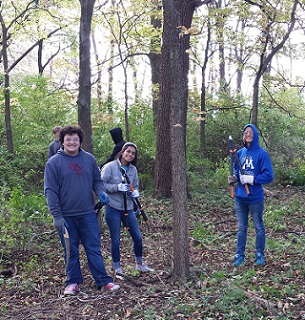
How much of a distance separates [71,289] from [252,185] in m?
2.75

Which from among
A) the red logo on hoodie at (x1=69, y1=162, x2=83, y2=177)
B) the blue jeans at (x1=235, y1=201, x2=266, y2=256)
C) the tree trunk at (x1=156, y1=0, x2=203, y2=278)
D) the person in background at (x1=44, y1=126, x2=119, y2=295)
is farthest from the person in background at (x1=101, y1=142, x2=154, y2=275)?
the blue jeans at (x1=235, y1=201, x2=266, y2=256)

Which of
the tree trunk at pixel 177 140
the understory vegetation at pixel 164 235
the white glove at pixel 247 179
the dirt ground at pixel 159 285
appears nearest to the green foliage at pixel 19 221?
the understory vegetation at pixel 164 235

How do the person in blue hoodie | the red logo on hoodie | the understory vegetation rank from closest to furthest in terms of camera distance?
the understory vegetation → the red logo on hoodie → the person in blue hoodie

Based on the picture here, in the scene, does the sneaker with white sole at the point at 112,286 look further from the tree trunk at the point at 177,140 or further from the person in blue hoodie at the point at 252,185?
the person in blue hoodie at the point at 252,185

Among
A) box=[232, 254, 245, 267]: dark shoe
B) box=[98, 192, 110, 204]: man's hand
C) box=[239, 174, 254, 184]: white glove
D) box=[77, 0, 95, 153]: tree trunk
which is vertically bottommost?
box=[232, 254, 245, 267]: dark shoe

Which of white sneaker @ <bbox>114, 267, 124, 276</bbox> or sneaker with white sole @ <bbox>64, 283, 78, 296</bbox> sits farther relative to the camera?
white sneaker @ <bbox>114, 267, 124, 276</bbox>

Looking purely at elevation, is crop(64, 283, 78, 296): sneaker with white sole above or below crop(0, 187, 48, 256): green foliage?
below

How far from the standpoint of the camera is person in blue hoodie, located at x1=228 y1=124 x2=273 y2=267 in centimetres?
573

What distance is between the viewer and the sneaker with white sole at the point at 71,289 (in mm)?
5129

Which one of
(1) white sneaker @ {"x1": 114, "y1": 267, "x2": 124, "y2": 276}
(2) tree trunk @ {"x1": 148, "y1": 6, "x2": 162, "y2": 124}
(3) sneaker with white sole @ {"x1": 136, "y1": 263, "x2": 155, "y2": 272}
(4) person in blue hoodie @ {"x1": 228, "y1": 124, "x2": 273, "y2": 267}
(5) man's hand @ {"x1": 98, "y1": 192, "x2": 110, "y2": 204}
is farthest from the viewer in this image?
(2) tree trunk @ {"x1": 148, "y1": 6, "x2": 162, "y2": 124}

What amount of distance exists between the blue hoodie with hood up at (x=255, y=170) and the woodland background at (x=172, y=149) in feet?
2.78

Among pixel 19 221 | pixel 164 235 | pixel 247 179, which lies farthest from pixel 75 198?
pixel 164 235

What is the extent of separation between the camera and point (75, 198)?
16.6 ft

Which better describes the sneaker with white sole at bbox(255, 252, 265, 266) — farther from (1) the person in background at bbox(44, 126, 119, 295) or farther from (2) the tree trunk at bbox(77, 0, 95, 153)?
(2) the tree trunk at bbox(77, 0, 95, 153)
